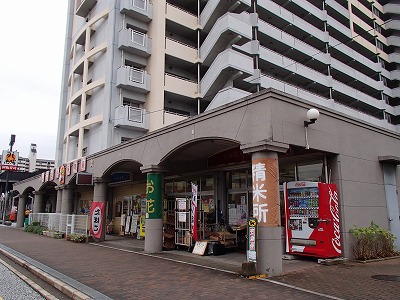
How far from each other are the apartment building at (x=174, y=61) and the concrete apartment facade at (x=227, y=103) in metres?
0.11

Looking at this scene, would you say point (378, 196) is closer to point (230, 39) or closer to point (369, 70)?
point (230, 39)

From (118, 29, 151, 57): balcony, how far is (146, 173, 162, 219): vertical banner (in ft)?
47.4

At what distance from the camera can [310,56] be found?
105 feet

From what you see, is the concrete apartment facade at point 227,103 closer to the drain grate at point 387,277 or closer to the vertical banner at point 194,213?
the vertical banner at point 194,213

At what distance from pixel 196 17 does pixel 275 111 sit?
21522 mm

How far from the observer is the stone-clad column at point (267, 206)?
25.9 ft

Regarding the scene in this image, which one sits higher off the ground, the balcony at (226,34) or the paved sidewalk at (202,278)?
the balcony at (226,34)

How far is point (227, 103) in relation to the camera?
10.3 metres

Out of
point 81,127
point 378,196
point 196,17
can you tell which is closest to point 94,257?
point 378,196

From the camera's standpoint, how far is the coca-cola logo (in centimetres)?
948

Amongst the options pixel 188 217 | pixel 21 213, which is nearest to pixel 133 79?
pixel 188 217

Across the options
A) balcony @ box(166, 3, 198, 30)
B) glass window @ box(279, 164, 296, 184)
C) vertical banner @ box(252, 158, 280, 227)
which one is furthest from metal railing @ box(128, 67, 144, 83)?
vertical banner @ box(252, 158, 280, 227)

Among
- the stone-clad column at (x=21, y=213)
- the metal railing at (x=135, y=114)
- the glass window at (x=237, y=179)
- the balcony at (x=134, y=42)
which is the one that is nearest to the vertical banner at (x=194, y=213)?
the glass window at (x=237, y=179)

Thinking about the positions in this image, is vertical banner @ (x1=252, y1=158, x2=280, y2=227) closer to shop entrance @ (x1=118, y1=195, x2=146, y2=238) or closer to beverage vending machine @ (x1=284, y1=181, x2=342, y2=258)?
beverage vending machine @ (x1=284, y1=181, x2=342, y2=258)
